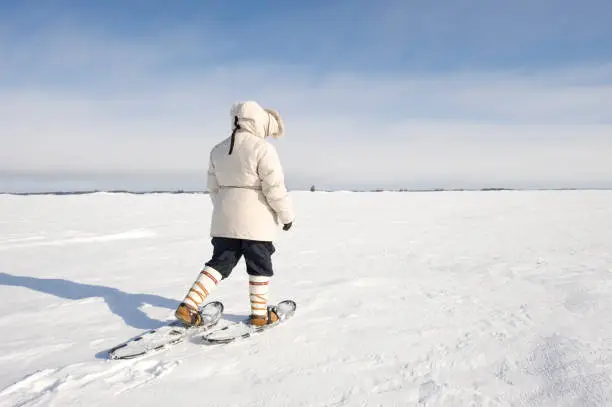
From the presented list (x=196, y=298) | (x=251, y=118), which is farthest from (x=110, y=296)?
(x=251, y=118)

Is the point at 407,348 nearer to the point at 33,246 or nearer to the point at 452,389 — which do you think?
the point at 452,389

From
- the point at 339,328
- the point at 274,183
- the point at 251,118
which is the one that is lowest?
the point at 339,328

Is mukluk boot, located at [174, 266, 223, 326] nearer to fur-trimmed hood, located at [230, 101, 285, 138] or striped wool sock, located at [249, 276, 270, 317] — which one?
striped wool sock, located at [249, 276, 270, 317]

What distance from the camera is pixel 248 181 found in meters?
3.19

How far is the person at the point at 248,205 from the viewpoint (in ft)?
10.3

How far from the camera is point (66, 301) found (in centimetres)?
401

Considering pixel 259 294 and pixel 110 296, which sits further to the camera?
pixel 110 296

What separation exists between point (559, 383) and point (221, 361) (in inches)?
75.5

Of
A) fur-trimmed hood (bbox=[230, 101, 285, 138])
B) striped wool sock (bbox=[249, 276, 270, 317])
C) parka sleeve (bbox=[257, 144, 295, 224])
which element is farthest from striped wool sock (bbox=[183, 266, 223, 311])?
fur-trimmed hood (bbox=[230, 101, 285, 138])

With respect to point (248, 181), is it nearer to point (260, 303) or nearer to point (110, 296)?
point (260, 303)

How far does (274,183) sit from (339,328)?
1.22m

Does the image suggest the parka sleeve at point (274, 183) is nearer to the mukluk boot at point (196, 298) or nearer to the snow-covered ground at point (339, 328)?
the mukluk boot at point (196, 298)

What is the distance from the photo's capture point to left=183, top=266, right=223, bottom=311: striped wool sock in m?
3.05

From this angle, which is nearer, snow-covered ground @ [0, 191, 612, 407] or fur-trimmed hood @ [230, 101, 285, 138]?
snow-covered ground @ [0, 191, 612, 407]
